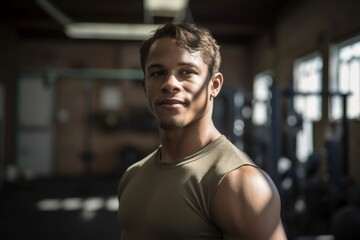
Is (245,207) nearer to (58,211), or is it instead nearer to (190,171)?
(190,171)

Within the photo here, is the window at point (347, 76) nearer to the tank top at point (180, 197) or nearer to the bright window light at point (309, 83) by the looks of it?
the bright window light at point (309, 83)

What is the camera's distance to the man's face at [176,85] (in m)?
0.59

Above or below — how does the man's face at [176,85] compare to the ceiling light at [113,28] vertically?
below

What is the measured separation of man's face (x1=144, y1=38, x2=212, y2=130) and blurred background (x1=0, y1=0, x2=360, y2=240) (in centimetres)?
169

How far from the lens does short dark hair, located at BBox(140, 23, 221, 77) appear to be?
0.59m

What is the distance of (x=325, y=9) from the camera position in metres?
3.60

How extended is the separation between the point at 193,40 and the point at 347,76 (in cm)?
293

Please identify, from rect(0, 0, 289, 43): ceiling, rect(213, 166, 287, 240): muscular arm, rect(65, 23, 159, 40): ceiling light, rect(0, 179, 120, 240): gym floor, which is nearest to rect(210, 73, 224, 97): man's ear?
rect(213, 166, 287, 240): muscular arm

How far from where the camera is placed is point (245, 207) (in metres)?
0.51

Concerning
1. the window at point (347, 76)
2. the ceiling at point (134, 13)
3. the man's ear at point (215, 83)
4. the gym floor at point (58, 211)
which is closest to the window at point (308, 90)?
the window at point (347, 76)

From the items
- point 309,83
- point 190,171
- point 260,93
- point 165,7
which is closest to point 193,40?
point 190,171

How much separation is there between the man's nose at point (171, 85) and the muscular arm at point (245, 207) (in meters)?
0.15

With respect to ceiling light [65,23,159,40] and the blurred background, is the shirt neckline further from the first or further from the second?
ceiling light [65,23,159,40]

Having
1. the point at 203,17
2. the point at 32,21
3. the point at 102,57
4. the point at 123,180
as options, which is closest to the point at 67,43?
the point at 102,57
